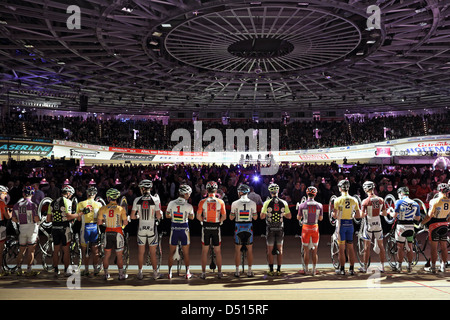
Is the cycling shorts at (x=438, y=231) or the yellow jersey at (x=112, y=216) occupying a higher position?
the yellow jersey at (x=112, y=216)

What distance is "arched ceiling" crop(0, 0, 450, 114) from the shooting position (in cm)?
1447

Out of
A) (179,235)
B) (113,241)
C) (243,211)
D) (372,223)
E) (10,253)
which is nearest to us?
(113,241)

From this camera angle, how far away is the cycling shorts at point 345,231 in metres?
7.44

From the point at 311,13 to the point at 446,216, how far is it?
37.1ft

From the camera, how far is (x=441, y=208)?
7.81m

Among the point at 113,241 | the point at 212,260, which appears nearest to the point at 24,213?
the point at 113,241

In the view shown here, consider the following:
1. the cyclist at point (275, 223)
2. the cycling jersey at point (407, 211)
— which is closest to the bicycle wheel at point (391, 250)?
the cycling jersey at point (407, 211)

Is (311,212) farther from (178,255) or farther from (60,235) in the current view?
(60,235)

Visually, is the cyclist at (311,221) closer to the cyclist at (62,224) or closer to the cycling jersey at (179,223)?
the cycling jersey at (179,223)

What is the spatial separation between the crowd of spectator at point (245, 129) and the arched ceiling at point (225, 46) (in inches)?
150

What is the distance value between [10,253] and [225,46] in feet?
51.7

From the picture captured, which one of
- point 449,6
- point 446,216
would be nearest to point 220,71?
point 449,6

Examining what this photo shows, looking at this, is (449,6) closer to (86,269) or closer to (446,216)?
(446,216)

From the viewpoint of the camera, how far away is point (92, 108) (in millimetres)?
44750
